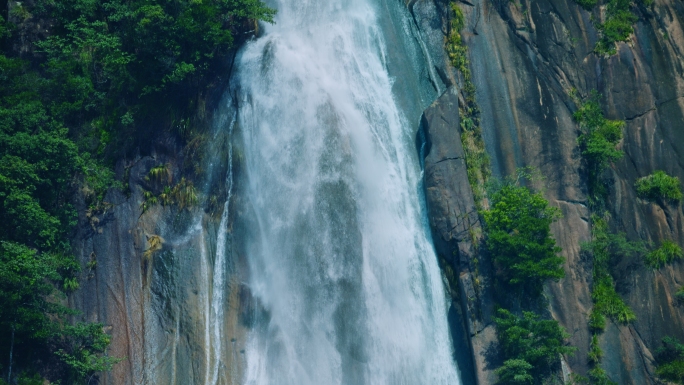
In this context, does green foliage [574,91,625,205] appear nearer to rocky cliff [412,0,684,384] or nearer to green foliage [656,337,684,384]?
rocky cliff [412,0,684,384]

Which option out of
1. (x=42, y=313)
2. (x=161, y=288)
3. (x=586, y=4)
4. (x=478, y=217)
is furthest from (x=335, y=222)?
(x=586, y=4)

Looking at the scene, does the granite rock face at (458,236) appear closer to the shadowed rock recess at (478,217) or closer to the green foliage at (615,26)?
the shadowed rock recess at (478,217)

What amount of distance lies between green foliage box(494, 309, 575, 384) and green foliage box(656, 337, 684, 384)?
3374 millimetres

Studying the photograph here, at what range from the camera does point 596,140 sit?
25.7 meters

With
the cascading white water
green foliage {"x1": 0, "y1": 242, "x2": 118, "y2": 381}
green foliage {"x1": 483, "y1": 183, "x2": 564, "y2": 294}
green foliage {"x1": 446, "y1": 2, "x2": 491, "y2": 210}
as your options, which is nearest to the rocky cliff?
green foliage {"x1": 446, "y1": 2, "x2": 491, "y2": 210}

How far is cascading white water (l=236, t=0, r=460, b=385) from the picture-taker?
24344 mm

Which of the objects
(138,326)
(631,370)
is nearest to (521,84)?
(631,370)

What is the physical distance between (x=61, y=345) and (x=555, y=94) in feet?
61.0

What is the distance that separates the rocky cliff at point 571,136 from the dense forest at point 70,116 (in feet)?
27.0

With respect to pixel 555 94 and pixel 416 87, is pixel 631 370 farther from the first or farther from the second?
pixel 416 87

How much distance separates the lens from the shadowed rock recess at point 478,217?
79.4 ft

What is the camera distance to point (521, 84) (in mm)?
26406

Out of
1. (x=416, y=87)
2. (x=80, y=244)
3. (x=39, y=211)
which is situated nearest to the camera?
(x=39, y=211)

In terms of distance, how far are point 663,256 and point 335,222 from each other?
11190mm
